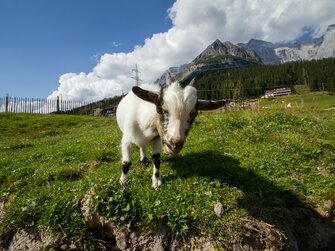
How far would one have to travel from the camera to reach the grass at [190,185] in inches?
247

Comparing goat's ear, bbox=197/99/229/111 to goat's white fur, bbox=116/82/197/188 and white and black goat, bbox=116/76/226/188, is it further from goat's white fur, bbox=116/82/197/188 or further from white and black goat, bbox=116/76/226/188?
goat's white fur, bbox=116/82/197/188

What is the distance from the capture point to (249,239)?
19.7 feet

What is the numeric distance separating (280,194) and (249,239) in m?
1.99

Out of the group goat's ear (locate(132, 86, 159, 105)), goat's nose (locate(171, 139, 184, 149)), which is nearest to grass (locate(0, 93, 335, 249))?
goat's nose (locate(171, 139, 184, 149))

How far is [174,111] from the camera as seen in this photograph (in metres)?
5.52

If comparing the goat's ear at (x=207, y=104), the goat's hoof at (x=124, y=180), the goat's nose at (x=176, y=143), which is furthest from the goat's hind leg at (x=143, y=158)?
the goat's nose at (x=176, y=143)

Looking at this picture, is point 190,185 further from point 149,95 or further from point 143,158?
point 149,95

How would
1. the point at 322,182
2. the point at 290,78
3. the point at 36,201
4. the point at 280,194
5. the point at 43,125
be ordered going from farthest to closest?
the point at 290,78 → the point at 43,125 → the point at 322,182 → the point at 280,194 → the point at 36,201

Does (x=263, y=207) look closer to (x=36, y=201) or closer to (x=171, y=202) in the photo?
(x=171, y=202)

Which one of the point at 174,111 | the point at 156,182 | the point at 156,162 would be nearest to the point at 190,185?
the point at 156,182

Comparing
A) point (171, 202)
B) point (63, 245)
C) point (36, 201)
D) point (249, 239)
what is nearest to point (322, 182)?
point (249, 239)

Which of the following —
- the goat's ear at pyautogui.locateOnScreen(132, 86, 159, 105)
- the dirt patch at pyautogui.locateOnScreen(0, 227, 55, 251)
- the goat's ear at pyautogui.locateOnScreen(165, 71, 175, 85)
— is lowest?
the dirt patch at pyautogui.locateOnScreen(0, 227, 55, 251)

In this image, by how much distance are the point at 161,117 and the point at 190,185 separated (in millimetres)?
2100

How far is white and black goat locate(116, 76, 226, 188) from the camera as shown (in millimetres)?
5516
